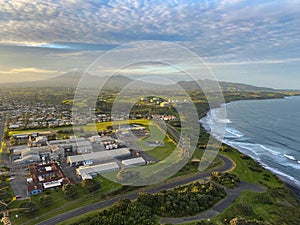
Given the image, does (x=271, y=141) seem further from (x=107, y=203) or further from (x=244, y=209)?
(x=107, y=203)

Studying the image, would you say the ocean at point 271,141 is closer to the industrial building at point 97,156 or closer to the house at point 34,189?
the industrial building at point 97,156

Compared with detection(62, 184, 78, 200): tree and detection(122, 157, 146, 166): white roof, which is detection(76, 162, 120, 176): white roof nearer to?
detection(122, 157, 146, 166): white roof

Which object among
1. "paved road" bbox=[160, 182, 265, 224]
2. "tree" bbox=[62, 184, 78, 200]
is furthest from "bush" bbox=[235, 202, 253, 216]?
"tree" bbox=[62, 184, 78, 200]

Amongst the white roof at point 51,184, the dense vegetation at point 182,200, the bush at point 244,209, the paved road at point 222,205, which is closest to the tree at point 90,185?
the white roof at point 51,184

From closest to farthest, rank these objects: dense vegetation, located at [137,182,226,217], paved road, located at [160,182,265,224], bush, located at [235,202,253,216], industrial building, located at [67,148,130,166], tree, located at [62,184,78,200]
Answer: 1. paved road, located at [160,182,265,224]
2. dense vegetation, located at [137,182,226,217]
3. bush, located at [235,202,253,216]
4. tree, located at [62,184,78,200]
5. industrial building, located at [67,148,130,166]

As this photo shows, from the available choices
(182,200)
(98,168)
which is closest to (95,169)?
(98,168)

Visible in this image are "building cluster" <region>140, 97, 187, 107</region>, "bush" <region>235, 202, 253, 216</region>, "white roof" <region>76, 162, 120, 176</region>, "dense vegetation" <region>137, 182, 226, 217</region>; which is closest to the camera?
"dense vegetation" <region>137, 182, 226, 217</region>
